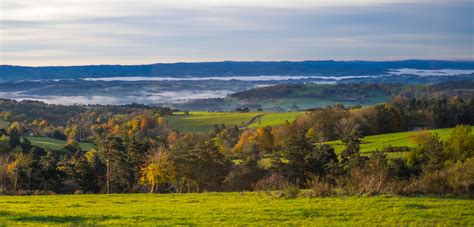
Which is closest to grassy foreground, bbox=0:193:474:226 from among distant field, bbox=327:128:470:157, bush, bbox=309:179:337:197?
bush, bbox=309:179:337:197

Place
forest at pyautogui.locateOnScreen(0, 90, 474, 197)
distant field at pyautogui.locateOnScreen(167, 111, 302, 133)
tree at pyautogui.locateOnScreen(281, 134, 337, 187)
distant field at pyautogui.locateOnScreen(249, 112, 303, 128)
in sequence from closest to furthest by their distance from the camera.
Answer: forest at pyautogui.locateOnScreen(0, 90, 474, 197) < tree at pyautogui.locateOnScreen(281, 134, 337, 187) < distant field at pyautogui.locateOnScreen(249, 112, 303, 128) < distant field at pyautogui.locateOnScreen(167, 111, 302, 133)

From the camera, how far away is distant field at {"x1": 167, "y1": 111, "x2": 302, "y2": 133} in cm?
9969

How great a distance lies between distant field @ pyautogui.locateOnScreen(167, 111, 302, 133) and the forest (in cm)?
337

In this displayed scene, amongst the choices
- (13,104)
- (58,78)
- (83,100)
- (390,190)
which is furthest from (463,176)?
(58,78)

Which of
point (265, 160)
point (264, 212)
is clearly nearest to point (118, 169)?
point (265, 160)

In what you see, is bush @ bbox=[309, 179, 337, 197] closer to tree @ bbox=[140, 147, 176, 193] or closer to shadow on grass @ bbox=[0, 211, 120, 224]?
shadow on grass @ bbox=[0, 211, 120, 224]

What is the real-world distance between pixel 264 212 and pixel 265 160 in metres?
39.2

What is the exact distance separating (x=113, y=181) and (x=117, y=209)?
2538 centimetres

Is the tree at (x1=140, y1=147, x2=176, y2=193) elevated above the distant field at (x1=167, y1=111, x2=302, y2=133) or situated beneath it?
elevated above

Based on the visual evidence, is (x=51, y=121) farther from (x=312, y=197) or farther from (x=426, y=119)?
(x=312, y=197)

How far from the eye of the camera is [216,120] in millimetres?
107312

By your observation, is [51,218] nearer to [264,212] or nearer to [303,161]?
[264,212]

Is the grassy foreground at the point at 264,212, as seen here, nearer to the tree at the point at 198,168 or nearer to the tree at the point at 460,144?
the tree at the point at 198,168

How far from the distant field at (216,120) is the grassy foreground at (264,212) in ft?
256
